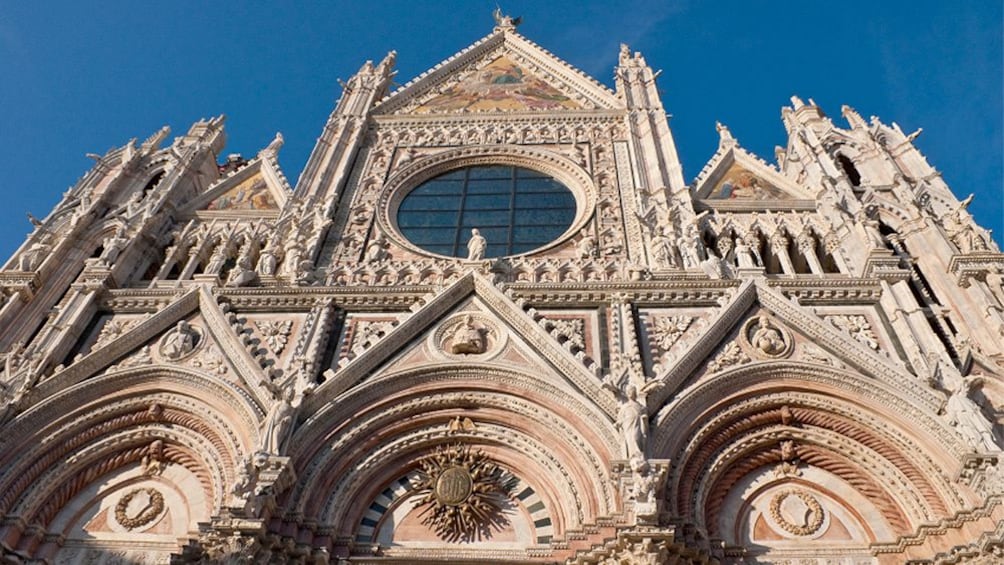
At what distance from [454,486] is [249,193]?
27.0ft

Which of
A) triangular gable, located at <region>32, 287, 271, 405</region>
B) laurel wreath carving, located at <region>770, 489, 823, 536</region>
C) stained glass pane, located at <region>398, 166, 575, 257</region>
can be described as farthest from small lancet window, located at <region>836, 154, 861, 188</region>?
triangular gable, located at <region>32, 287, 271, 405</region>

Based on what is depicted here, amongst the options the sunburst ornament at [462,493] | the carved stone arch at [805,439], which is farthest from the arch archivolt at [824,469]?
the sunburst ornament at [462,493]

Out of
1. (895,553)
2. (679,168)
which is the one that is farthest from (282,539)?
(679,168)

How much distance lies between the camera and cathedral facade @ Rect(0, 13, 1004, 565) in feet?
30.1

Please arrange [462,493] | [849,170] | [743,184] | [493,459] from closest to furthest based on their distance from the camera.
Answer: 1. [462,493]
2. [493,459]
3. [743,184]
4. [849,170]

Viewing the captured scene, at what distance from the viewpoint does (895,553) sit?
358 inches

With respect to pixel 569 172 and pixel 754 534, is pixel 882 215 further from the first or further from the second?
pixel 754 534

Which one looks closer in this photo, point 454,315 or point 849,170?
point 454,315

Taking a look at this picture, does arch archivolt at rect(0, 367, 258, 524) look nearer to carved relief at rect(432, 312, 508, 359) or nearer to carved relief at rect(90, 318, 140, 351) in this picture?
carved relief at rect(90, 318, 140, 351)

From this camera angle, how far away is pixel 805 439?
Result: 33.0 feet

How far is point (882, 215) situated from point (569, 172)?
5359mm

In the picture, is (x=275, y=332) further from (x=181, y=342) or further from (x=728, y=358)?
(x=728, y=358)

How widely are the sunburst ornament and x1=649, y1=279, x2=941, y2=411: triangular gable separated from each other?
204cm

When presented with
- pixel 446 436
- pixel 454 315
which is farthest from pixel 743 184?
pixel 446 436
